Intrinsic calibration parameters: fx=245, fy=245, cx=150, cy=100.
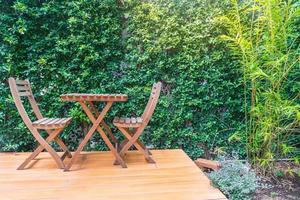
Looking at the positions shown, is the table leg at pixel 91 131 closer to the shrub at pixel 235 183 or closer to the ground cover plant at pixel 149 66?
the ground cover plant at pixel 149 66

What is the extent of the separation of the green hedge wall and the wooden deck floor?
0.58 m

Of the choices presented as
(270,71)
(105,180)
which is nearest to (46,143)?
(105,180)

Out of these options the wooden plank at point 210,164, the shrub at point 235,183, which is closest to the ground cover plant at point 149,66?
the wooden plank at point 210,164

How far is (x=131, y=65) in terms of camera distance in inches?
131

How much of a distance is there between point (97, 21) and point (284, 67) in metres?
2.31

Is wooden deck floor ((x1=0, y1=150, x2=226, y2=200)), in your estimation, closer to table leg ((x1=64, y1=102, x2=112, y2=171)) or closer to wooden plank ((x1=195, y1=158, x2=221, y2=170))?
table leg ((x1=64, y1=102, x2=112, y2=171))

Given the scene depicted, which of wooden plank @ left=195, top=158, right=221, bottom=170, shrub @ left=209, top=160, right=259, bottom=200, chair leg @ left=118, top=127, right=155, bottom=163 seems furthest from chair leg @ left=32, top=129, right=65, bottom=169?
wooden plank @ left=195, top=158, right=221, bottom=170

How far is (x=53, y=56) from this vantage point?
10.4 feet

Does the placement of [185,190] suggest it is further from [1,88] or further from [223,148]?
[1,88]

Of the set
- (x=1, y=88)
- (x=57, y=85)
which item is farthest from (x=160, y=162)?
(x=1, y=88)

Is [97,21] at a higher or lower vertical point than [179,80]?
higher

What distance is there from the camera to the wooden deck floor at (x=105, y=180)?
6.72 ft

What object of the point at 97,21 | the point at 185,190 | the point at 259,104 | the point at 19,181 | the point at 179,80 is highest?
the point at 97,21

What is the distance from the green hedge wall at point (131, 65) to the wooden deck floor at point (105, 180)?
0.58 m
